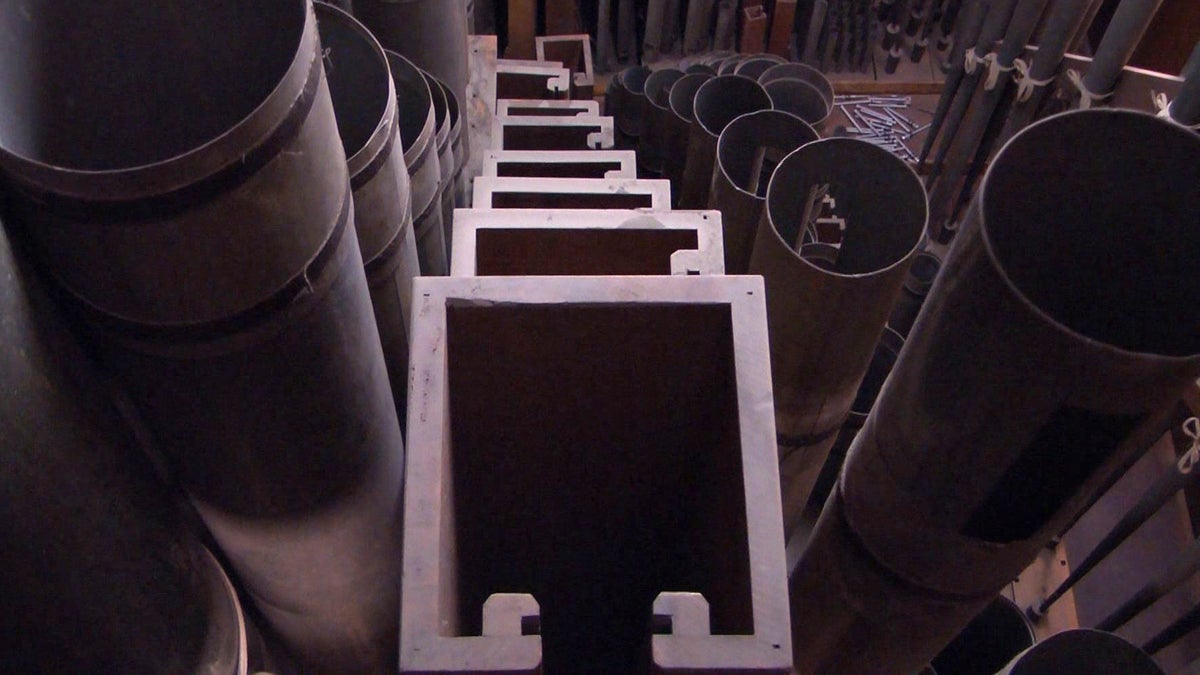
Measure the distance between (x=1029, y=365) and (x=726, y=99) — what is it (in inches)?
97.1

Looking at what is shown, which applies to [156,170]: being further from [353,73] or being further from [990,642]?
[990,642]

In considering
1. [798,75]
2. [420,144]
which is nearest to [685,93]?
[798,75]

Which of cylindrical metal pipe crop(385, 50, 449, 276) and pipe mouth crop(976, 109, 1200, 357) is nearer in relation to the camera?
pipe mouth crop(976, 109, 1200, 357)

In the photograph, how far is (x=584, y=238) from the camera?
6.39 feet

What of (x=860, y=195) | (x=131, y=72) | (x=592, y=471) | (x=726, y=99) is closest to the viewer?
(x=131, y=72)

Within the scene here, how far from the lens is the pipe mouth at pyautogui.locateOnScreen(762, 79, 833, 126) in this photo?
378 centimetres

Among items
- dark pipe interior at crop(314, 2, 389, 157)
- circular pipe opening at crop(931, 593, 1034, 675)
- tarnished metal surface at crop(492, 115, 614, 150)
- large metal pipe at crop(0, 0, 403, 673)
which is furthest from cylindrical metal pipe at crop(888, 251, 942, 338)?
large metal pipe at crop(0, 0, 403, 673)

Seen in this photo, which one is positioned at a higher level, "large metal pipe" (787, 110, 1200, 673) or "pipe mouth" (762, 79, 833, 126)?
"large metal pipe" (787, 110, 1200, 673)

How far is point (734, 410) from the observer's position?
59.2 inches

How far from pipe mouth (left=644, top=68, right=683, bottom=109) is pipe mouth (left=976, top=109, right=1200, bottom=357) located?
2644 millimetres

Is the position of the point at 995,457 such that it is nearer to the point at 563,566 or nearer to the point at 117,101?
the point at 563,566

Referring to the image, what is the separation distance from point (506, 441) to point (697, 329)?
1.54ft

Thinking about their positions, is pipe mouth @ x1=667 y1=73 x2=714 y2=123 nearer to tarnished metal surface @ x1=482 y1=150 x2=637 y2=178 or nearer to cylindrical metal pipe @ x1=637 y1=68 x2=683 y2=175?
cylindrical metal pipe @ x1=637 y1=68 x2=683 y2=175

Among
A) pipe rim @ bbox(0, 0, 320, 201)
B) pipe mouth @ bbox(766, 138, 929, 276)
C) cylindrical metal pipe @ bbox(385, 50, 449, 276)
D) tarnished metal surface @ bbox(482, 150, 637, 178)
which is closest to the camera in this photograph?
pipe rim @ bbox(0, 0, 320, 201)
